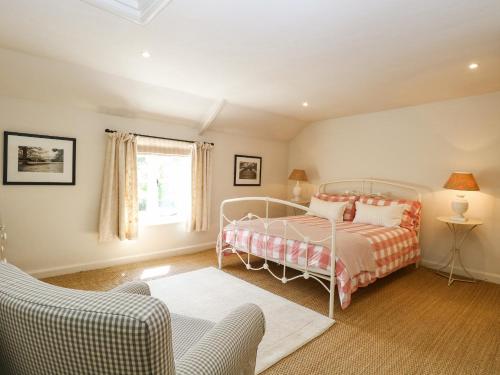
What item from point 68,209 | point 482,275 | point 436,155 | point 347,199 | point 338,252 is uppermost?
point 436,155

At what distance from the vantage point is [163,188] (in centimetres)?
450

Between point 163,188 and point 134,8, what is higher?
A: point 134,8

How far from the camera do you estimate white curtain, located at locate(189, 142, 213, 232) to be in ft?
14.8

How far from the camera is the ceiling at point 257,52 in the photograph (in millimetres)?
1993

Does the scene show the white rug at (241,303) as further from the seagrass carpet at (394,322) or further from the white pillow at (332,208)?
the white pillow at (332,208)

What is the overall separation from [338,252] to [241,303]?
1.06 meters

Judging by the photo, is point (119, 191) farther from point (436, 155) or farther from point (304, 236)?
point (436, 155)

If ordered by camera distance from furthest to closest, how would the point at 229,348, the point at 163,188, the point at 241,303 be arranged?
the point at 163,188
the point at 241,303
the point at 229,348

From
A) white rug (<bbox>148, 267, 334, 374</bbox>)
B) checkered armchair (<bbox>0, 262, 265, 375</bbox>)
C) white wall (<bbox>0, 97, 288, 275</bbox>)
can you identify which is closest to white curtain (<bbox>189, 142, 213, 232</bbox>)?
white wall (<bbox>0, 97, 288, 275</bbox>)

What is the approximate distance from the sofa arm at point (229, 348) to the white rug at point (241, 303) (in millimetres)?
819

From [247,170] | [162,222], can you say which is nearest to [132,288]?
[162,222]

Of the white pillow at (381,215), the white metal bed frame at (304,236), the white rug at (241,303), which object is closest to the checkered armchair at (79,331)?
the white rug at (241,303)

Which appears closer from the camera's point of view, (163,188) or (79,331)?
(79,331)

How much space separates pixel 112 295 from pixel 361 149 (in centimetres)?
477
